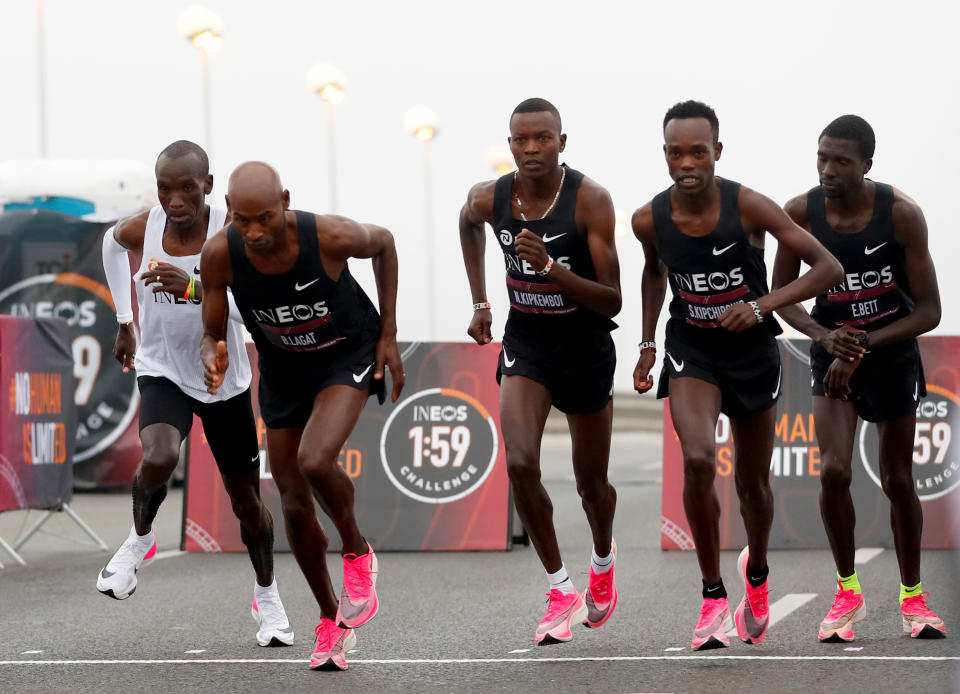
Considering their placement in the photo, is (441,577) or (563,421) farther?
(563,421)

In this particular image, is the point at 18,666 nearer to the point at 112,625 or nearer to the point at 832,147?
the point at 112,625

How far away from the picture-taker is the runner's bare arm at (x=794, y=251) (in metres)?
6.26

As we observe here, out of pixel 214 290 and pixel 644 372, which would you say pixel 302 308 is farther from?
pixel 644 372

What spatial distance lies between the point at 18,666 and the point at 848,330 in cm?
387

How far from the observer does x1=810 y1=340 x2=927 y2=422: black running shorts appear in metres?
6.97

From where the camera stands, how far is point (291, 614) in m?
8.28

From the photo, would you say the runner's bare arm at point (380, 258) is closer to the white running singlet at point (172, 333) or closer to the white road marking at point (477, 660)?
the white running singlet at point (172, 333)

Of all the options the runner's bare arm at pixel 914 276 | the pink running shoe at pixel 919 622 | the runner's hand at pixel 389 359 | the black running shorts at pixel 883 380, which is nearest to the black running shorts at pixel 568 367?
the runner's hand at pixel 389 359

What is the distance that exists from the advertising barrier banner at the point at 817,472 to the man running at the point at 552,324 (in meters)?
4.25

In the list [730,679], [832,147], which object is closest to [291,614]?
[730,679]

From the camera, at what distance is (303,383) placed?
6461 mm

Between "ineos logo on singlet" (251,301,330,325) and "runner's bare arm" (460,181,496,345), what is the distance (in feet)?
2.96

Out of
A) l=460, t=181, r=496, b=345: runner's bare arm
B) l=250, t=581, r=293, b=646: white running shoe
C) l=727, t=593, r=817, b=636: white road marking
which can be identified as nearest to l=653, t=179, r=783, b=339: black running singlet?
l=460, t=181, r=496, b=345: runner's bare arm

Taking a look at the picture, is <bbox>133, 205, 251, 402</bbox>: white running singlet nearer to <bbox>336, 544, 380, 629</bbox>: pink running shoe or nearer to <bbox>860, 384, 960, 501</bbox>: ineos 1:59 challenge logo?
<bbox>336, 544, 380, 629</bbox>: pink running shoe
